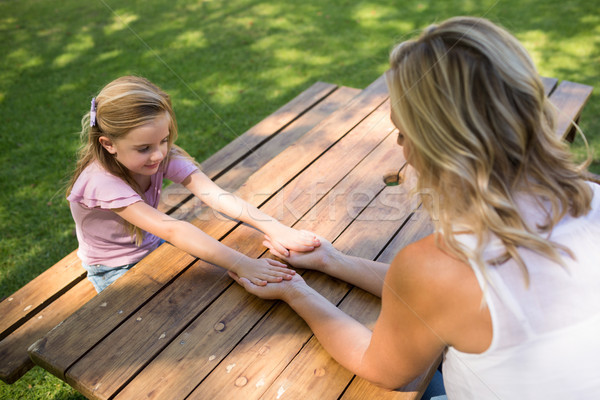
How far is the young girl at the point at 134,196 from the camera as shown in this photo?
2.04m

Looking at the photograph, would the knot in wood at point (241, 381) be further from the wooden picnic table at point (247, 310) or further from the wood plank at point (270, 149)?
the wood plank at point (270, 149)

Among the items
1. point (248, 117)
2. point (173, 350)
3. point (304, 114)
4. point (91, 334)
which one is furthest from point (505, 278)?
point (248, 117)

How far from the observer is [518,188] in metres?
1.20

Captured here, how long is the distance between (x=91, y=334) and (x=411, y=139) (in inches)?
51.3

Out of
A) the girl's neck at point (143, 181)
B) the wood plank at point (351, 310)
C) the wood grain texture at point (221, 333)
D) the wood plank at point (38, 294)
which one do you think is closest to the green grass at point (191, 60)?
the wood plank at point (38, 294)

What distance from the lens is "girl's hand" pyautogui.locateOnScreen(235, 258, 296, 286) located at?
187 cm

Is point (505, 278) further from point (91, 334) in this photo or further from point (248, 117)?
point (248, 117)

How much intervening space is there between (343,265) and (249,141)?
159 cm

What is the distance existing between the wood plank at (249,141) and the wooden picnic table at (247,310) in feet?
0.46

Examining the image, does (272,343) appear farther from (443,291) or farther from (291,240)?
(443,291)

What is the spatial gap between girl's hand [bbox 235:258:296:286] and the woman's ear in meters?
0.83

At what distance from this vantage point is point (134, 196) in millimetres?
2217

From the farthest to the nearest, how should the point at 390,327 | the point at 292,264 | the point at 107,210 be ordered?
1. the point at 107,210
2. the point at 292,264
3. the point at 390,327

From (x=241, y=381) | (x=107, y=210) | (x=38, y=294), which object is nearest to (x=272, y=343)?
(x=241, y=381)
